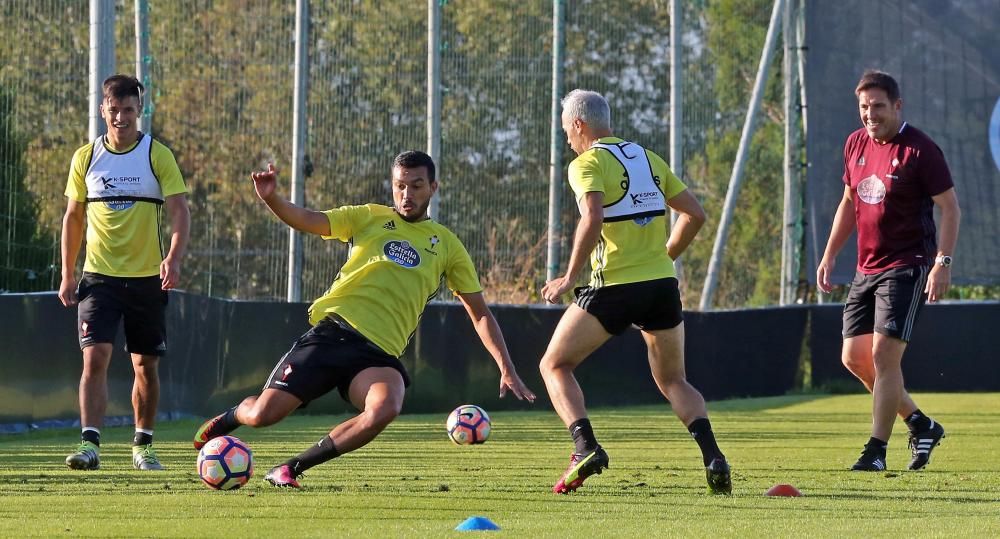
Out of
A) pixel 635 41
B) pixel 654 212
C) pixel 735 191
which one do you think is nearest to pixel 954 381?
pixel 735 191

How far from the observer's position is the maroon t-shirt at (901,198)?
342 inches

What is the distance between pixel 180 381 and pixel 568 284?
6.93 metres

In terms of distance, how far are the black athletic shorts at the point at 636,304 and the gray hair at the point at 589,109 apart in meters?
0.80

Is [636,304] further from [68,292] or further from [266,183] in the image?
[68,292]

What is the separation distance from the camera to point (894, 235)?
28.9ft

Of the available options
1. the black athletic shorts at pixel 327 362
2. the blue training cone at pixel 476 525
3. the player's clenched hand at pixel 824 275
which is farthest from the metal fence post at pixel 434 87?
the blue training cone at pixel 476 525

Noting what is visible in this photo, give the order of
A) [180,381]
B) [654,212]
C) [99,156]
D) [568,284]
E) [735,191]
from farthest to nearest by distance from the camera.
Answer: [735,191], [180,381], [99,156], [654,212], [568,284]

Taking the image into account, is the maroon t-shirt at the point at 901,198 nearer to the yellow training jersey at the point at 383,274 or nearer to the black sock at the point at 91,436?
the yellow training jersey at the point at 383,274

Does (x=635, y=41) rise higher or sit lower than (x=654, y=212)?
higher

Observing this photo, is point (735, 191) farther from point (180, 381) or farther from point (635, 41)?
point (180, 381)

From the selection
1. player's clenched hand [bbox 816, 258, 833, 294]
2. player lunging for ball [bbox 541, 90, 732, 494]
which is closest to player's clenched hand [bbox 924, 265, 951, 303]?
player's clenched hand [bbox 816, 258, 833, 294]

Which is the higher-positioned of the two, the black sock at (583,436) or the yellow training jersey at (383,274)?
the yellow training jersey at (383,274)

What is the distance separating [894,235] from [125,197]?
168 inches

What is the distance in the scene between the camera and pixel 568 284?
23.5ft
